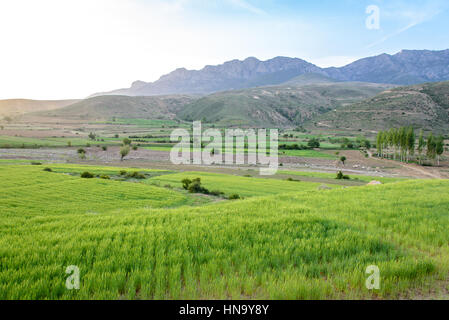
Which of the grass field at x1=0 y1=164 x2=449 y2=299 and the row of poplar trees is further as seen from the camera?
the row of poplar trees

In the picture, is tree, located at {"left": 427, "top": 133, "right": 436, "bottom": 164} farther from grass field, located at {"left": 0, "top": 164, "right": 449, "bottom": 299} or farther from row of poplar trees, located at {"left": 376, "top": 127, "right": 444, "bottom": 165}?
grass field, located at {"left": 0, "top": 164, "right": 449, "bottom": 299}

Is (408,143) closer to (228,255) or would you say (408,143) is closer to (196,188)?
(196,188)

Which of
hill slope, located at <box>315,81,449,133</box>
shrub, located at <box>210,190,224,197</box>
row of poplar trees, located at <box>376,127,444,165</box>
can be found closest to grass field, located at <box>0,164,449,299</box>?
shrub, located at <box>210,190,224,197</box>

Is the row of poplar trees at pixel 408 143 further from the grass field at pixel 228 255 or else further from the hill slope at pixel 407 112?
the grass field at pixel 228 255

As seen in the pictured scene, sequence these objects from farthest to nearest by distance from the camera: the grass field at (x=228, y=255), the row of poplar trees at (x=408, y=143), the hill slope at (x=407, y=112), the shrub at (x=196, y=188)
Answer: the hill slope at (x=407, y=112) → the row of poplar trees at (x=408, y=143) → the shrub at (x=196, y=188) → the grass field at (x=228, y=255)

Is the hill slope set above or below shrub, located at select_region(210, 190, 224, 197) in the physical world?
above

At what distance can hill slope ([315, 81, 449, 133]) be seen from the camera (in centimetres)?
16338

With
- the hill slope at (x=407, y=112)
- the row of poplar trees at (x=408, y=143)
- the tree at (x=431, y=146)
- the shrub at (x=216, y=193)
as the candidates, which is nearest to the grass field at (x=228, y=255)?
the shrub at (x=216, y=193)

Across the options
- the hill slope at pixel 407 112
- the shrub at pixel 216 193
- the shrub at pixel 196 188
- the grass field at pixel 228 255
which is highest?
the hill slope at pixel 407 112

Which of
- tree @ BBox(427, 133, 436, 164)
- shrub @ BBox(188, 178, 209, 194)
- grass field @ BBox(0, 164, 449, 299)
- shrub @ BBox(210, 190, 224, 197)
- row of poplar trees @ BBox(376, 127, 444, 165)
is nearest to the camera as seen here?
grass field @ BBox(0, 164, 449, 299)

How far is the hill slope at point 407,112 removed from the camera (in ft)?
536

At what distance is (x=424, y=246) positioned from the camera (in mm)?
6965
